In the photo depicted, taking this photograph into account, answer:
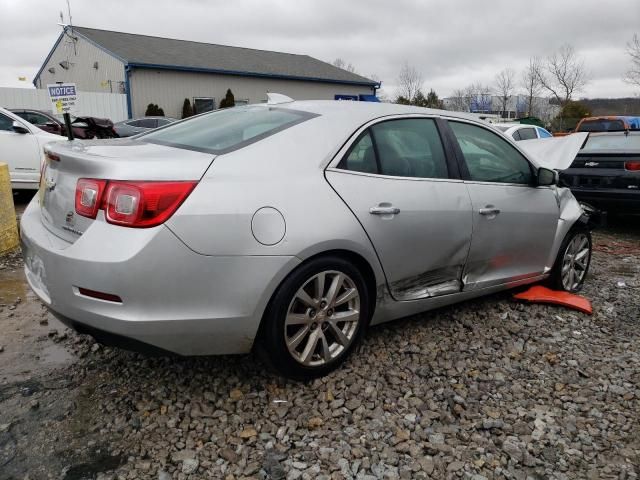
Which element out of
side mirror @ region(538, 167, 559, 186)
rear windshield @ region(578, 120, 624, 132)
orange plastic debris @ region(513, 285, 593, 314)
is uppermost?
rear windshield @ region(578, 120, 624, 132)

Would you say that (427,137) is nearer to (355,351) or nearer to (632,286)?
(355,351)

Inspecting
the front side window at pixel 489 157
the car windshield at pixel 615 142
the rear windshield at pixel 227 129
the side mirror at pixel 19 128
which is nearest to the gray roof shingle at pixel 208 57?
the side mirror at pixel 19 128

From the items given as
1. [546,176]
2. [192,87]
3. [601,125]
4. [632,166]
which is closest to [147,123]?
[192,87]

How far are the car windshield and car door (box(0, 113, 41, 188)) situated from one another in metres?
7.92

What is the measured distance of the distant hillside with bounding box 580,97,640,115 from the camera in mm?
37750

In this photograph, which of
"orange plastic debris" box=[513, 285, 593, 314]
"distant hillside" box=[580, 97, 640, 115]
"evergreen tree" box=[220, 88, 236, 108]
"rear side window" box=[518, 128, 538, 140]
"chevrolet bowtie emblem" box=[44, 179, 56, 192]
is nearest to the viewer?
"chevrolet bowtie emblem" box=[44, 179, 56, 192]

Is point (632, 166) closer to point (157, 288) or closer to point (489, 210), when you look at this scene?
point (489, 210)

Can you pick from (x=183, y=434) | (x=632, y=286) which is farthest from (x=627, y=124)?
(x=183, y=434)

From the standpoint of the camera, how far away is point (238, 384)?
2.92m

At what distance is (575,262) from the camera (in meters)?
4.61

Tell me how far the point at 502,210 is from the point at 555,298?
1.05 m

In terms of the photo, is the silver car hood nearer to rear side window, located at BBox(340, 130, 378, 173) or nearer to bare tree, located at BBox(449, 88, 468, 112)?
rear side window, located at BBox(340, 130, 378, 173)

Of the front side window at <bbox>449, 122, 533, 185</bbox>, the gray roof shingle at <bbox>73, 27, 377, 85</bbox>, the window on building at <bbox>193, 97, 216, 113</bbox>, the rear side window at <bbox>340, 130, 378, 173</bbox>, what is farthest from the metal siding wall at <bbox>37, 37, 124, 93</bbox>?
the rear side window at <bbox>340, 130, 378, 173</bbox>

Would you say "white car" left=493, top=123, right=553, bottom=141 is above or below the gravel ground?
above
